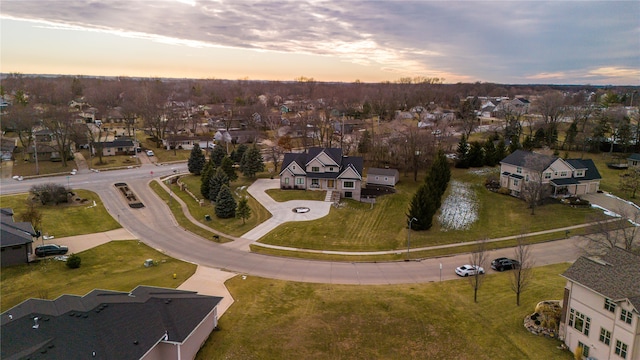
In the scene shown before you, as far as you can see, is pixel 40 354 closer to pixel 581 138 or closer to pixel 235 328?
pixel 235 328

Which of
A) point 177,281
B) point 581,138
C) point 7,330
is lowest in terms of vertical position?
point 177,281

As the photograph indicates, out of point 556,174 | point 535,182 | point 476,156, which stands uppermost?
point 476,156

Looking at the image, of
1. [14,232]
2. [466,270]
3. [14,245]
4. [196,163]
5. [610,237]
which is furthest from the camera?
[196,163]

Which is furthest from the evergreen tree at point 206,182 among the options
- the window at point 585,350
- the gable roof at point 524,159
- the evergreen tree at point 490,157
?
the window at point 585,350

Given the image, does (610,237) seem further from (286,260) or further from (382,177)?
(382,177)

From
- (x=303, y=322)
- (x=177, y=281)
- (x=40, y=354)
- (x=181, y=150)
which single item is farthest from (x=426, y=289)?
(x=181, y=150)

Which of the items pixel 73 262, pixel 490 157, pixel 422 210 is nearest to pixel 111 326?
pixel 73 262

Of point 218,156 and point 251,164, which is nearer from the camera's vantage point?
point 251,164
